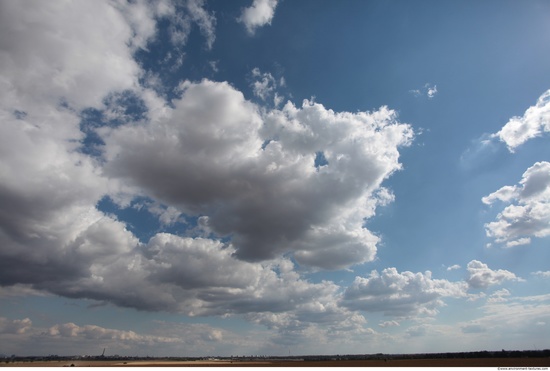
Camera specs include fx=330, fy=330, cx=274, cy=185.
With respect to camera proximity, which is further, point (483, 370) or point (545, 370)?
point (483, 370)

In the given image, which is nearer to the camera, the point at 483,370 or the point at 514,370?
the point at 514,370

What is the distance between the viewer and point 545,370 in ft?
175

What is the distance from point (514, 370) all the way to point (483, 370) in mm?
11138

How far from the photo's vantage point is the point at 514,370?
185 ft

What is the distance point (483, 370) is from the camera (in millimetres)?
66188

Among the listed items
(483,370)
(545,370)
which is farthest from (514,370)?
(483,370)

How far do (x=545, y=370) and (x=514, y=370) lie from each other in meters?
4.57

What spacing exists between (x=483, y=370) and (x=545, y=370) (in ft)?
49.0

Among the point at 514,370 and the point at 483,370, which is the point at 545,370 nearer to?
the point at 514,370
